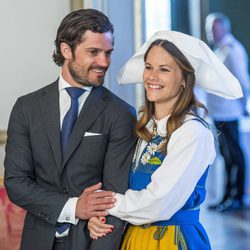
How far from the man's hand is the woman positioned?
23 mm

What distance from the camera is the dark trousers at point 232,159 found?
535 centimetres

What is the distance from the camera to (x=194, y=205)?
2.04m

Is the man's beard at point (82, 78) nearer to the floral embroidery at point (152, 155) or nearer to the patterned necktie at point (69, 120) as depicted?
the patterned necktie at point (69, 120)

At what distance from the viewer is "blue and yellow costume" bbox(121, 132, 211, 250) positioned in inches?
78.7

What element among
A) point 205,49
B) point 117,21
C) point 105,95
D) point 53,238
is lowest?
point 53,238

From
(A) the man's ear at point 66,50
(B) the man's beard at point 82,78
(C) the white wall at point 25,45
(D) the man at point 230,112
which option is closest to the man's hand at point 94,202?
(B) the man's beard at point 82,78

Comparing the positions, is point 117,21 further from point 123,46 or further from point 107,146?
point 107,146

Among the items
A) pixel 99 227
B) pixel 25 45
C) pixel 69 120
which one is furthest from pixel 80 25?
pixel 25 45

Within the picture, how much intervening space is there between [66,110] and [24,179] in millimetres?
271

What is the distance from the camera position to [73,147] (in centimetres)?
203

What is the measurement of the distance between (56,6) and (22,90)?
0.43 metres

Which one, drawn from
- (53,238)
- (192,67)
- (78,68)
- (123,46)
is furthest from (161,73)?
(123,46)

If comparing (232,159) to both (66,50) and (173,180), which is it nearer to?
(66,50)

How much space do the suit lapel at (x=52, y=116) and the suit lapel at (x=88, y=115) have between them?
40 mm
